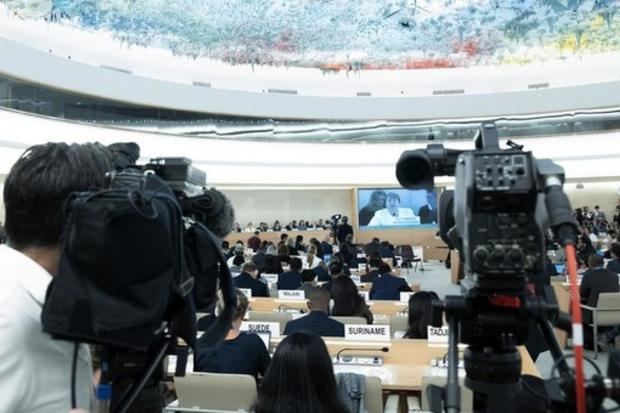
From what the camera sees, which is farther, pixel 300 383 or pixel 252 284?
pixel 252 284

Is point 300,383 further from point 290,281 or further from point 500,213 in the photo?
point 290,281

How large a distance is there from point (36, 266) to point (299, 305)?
5.37 meters

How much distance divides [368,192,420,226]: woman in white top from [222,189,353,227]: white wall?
1417 mm

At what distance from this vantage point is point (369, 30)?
17359mm

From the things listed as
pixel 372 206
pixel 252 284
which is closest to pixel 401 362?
pixel 252 284

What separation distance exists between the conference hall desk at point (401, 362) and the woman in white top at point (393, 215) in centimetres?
1350

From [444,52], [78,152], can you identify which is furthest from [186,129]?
[78,152]

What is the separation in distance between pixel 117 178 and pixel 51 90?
11693 mm

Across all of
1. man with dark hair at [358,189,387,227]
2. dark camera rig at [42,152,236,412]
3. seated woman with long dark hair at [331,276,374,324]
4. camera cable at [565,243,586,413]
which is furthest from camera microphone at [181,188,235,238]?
man with dark hair at [358,189,387,227]

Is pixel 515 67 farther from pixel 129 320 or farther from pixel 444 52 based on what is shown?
pixel 129 320

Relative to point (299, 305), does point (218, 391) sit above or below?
below

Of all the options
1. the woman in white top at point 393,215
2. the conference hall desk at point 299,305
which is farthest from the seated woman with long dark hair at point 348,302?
the woman in white top at point 393,215

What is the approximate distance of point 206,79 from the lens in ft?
56.1

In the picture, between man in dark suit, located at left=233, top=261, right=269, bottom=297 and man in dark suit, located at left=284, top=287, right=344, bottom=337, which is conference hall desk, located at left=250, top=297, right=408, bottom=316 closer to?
man in dark suit, located at left=233, top=261, right=269, bottom=297
